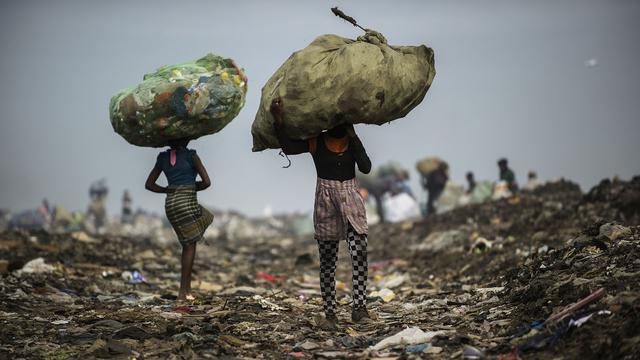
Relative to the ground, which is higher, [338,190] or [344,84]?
[344,84]

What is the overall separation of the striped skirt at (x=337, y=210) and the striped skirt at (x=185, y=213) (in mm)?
1838

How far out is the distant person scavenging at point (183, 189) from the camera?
7.38 meters

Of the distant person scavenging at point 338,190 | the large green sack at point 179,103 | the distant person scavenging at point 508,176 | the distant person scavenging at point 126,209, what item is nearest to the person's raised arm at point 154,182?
the large green sack at point 179,103

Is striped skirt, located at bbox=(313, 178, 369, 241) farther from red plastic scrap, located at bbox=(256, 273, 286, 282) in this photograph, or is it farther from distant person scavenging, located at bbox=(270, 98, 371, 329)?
red plastic scrap, located at bbox=(256, 273, 286, 282)

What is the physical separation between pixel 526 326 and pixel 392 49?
240cm

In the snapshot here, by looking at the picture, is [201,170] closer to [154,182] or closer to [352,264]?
[154,182]

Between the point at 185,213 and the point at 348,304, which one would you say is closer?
the point at 185,213

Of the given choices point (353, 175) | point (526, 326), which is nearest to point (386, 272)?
point (353, 175)

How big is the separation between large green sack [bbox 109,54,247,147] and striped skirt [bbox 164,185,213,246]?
1.74ft

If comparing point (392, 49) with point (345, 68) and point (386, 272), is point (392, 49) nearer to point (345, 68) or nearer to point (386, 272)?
point (345, 68)

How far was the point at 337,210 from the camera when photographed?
605 cm

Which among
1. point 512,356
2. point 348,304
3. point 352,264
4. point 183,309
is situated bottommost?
point 512,356

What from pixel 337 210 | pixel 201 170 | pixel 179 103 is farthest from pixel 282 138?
pixel 201 170

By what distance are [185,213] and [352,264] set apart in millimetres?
2148
